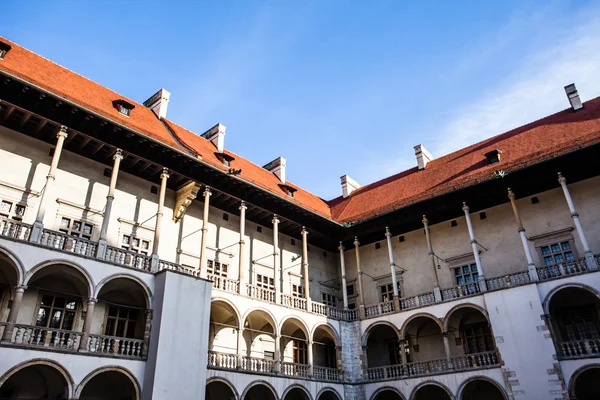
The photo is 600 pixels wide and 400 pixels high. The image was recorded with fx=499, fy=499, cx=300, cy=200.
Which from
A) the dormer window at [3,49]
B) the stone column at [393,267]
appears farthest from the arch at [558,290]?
the dormer window at [3,49]

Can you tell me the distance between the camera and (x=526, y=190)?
1967 centimetres

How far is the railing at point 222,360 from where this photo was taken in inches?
633

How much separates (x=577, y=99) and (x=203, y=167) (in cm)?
1606

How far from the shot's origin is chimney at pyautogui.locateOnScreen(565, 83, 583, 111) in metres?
21.3

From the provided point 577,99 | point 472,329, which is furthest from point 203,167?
point 577,99

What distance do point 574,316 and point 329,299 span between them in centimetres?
1032

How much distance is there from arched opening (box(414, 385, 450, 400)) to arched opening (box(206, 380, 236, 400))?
7.32 m

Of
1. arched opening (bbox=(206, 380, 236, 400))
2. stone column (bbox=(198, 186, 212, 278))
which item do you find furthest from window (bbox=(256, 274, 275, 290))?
arched opening (bbox=(206, 380, 236, 400))

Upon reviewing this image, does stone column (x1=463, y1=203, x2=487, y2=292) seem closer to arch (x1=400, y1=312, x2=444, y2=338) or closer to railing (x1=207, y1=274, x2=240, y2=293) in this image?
arch (x1=400, y1=312, x2=444, y2=338)

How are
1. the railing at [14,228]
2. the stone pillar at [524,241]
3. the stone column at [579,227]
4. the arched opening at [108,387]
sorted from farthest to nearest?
the stone pillar at [524,241] < the stone column at [579,227] < the arched opening at [108,387] < the railing at [14,228]

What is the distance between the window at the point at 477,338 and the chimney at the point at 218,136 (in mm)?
13129

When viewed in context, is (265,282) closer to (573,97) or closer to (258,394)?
(258,394)

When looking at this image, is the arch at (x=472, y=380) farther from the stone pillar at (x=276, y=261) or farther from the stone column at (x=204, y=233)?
the stone column at (x=204, y=233)

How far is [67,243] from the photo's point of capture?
13898 millimetres
